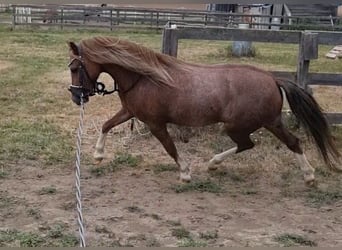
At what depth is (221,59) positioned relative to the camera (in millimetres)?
12375

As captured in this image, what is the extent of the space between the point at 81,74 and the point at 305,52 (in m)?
2.64

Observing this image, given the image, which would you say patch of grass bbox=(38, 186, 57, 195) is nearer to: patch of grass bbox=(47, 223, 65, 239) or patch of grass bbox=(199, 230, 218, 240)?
patch of grass bbox=(47, 223, 65, 239)

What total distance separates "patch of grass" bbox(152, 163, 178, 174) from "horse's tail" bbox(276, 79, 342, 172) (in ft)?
4.01

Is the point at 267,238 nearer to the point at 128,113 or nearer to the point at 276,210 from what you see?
the point at 276,210

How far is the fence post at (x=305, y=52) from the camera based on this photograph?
5.58 meters

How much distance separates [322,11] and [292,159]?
1890 cm

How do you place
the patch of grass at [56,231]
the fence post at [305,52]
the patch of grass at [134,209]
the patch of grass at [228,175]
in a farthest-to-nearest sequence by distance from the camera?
the fence post at [305,52]
the patch of grass at [228,175]
the patch of grass at [134,209]
the patch of grass at [56,231]

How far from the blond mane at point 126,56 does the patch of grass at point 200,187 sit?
87 cm

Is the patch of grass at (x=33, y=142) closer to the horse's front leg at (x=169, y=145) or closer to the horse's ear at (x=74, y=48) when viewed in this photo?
the horse's front leg at (x=169, y=145)

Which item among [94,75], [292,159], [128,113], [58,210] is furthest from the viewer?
[292,159]

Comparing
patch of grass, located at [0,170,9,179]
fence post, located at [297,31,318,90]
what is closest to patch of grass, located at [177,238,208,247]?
patch of grass, located at [0,170,9,179]

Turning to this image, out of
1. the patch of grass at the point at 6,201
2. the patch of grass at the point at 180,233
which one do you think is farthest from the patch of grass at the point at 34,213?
the patch of grass at the point at 180,233

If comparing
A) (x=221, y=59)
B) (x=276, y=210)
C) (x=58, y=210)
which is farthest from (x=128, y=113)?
(x=221, y=59)

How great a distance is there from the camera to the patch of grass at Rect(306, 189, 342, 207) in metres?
4.12
